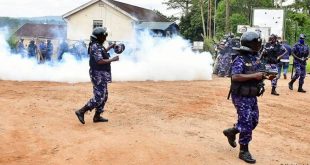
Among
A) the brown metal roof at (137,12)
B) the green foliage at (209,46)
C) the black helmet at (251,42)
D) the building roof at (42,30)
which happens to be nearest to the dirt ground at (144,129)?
the black helmet at (251,42)

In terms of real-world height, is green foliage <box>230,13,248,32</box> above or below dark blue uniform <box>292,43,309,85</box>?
above

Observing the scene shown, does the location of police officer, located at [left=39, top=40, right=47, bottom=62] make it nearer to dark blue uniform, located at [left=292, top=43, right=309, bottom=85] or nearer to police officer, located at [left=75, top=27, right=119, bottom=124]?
dark blue uniform, located at [left=292, top=43, right=309, bottom=85]

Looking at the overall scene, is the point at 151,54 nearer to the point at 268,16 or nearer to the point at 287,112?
the point at 287,112

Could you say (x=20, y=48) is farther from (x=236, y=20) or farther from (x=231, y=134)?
(x=236, y=20)

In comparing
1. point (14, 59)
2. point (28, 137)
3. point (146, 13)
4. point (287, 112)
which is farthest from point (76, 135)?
point (146, 13)

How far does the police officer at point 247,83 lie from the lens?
5.91m

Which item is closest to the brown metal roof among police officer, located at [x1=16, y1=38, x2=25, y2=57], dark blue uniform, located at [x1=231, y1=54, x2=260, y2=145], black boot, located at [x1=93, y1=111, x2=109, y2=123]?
police officer, located at [x1=16, y1=38, x2=25, y2=57]

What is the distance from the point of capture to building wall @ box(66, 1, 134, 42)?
33.8m

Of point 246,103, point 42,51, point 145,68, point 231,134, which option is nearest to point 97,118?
point 231,134

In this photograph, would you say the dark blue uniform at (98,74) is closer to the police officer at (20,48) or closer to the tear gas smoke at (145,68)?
the tear gas smoke at (145,68)

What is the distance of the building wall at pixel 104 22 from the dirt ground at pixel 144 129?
20973 millimetres

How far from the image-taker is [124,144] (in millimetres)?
6832

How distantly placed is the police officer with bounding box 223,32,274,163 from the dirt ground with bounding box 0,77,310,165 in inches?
22.7

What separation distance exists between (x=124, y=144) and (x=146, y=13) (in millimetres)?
35049
